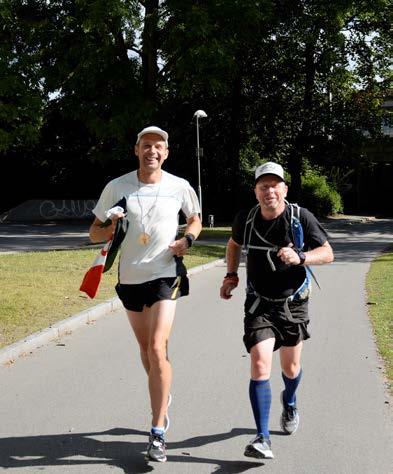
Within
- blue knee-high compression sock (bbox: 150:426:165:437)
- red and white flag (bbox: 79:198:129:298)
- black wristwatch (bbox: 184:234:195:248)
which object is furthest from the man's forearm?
blue knee-high compression sock (bbox: 150:426:165:437)

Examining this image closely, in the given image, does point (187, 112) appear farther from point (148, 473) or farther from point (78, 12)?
point (148, 473)

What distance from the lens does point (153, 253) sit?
4.43m

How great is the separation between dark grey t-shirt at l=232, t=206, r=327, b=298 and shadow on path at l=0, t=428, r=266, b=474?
1022mm

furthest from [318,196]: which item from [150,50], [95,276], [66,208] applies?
[95,276]

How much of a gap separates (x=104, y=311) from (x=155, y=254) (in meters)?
5.65

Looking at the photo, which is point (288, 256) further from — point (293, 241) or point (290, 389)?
point (290, 389)

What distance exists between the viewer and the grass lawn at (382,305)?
7.24 metres

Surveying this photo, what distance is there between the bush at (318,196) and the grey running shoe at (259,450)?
39.5 metres

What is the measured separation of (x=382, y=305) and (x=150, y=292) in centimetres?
701

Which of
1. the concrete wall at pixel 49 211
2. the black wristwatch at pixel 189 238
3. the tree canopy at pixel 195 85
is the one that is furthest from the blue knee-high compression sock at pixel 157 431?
the concrete wall at pixel 49 211

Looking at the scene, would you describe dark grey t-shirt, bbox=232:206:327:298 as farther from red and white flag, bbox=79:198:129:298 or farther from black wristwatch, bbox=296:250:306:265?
red and white flag, bbox=79:198:129:298

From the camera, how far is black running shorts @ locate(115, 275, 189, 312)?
4395mm

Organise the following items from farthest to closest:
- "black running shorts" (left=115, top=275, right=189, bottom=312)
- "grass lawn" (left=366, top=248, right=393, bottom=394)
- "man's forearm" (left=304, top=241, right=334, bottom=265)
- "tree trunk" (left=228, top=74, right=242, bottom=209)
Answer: "tree trunk" (left=228, top=74, right=242, bottom=209), "grass lawn" (left=366, top=248, right=393, bottom=394), "black running shorts" (left=115, top=275, right=189, bottom=312), "man's forearm" (left=304, top=241, right=334, bottom=265)

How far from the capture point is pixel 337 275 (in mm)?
15453
